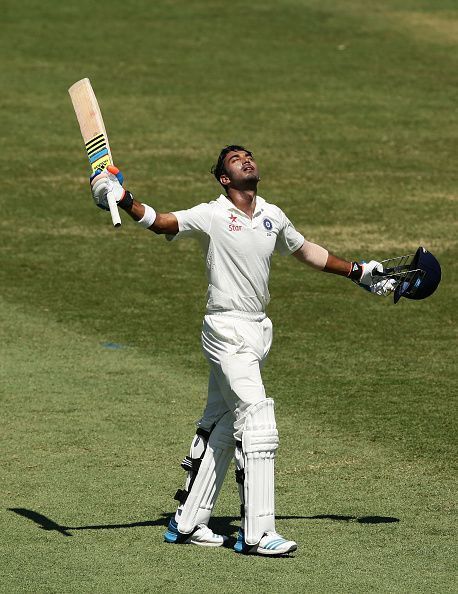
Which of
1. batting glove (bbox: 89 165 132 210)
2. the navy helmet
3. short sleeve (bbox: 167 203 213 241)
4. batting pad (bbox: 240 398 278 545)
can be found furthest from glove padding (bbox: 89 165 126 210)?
the navy helmet

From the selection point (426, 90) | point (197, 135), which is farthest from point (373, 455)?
point (426, 90)

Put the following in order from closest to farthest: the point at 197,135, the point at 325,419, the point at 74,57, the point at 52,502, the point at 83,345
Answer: the point at 52,502 < the point at 325,419 < the point at 83,345 < the point at 197,135 < the point at 74,57

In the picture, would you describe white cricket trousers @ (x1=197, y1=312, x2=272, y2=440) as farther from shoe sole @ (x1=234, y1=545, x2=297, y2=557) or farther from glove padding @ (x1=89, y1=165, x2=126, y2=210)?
glove padding @ (x1=89, y1=165, x2=126, y2=210)

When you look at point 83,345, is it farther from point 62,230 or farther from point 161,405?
point 62,230

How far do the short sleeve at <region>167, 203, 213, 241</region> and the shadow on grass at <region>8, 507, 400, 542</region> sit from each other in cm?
178

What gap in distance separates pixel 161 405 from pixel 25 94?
44.0ft

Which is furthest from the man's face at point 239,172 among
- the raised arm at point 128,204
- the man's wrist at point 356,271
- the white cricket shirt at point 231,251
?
the man's wrist at point 356,271

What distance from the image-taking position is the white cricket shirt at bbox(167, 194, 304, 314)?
7.91 m

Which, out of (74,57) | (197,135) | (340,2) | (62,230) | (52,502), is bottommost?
(52,502)

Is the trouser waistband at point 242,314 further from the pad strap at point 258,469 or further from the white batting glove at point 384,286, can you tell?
the white batting glove at point 384,286

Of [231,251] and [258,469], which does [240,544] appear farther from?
[231,251]

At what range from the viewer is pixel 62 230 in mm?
17672

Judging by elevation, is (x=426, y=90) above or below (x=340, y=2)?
below

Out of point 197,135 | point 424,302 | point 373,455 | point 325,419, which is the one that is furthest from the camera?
point 197,135
